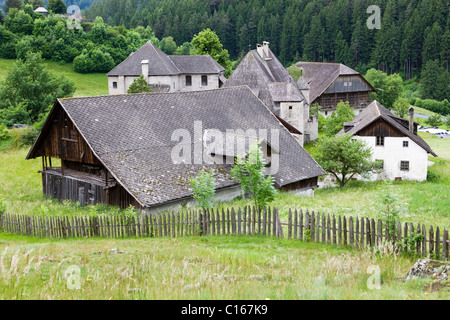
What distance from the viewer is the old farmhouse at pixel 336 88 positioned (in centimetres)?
7462

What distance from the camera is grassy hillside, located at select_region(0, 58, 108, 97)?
76.1m

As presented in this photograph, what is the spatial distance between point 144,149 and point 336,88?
5490 cm

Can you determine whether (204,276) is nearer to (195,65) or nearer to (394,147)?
(394,147)

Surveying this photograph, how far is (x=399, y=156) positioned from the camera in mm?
42500

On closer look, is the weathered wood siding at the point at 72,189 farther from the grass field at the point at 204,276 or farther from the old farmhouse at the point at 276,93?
the old farmhouse at the point at 276,93

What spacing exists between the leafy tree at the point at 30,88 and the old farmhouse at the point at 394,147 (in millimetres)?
32142

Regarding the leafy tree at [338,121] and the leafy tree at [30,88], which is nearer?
the leafy tree at [30,88]

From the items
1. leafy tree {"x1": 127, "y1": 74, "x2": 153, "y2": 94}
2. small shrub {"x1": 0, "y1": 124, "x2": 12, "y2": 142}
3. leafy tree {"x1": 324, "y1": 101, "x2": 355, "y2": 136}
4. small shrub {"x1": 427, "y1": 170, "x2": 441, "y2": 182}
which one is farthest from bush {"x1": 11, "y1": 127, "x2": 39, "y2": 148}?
small shrub {"x1": 427, "y1": 170, "x2": 441, "y2": 182}

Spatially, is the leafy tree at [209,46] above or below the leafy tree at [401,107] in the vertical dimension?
above

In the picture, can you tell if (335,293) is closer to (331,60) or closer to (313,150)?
(313,150)

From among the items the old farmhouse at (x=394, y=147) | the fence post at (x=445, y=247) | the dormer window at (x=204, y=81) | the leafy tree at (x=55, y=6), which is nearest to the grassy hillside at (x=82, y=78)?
the dormer window at (x=204, y=81)

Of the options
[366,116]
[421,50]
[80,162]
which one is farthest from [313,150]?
[421,50]

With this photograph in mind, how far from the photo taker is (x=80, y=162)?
26359mm

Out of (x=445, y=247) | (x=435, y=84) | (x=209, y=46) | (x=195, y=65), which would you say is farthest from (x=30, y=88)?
(x=435, y=84)
